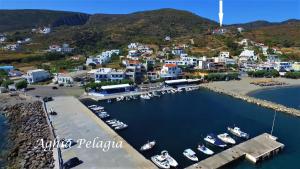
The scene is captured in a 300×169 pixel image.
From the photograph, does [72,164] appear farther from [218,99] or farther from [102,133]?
[218,99]

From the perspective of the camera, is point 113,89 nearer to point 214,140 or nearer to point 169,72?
point 169,72

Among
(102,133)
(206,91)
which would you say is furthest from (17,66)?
(102,133)

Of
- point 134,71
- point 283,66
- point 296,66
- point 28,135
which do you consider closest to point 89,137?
point 28,135

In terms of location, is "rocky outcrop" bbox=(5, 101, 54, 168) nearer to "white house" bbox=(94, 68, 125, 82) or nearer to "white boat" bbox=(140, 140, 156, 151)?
"white boat" bbox=(140, 140, 156, 151)

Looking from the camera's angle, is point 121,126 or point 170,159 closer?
point 170,159

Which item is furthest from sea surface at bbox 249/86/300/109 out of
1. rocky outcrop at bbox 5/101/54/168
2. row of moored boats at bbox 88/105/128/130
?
rocky outcrop at bbox 5/101/54/168

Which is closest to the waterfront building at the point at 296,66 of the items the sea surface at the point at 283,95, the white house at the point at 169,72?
the sea surface at the point at 283,95
